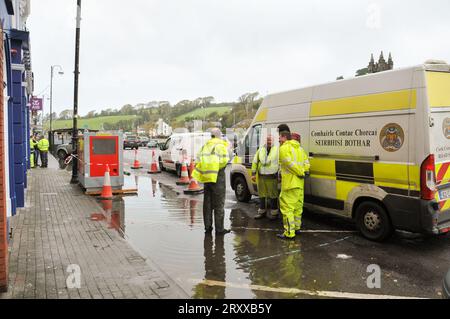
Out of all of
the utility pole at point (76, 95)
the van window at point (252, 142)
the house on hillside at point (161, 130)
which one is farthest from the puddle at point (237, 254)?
the house on hillside at point (161, 130)

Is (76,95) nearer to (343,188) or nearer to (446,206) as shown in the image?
(343,188)

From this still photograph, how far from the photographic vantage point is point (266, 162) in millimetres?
8281

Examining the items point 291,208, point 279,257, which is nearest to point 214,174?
point 291,208

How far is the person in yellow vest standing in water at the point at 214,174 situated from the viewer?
713 cm

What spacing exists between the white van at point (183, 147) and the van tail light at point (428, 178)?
10940 millimetres

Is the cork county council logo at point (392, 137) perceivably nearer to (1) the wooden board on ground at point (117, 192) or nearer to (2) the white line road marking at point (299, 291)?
(2) the white line road marking at point (299, 291)

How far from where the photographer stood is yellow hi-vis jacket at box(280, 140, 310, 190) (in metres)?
7.00

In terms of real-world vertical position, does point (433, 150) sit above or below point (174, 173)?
above

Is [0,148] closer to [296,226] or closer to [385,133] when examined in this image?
[296,226]

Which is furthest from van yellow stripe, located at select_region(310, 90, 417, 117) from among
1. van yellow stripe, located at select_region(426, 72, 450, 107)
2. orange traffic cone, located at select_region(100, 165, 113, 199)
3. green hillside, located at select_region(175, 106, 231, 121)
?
green hillside, located at select_region(175, 106, 231, 121)
